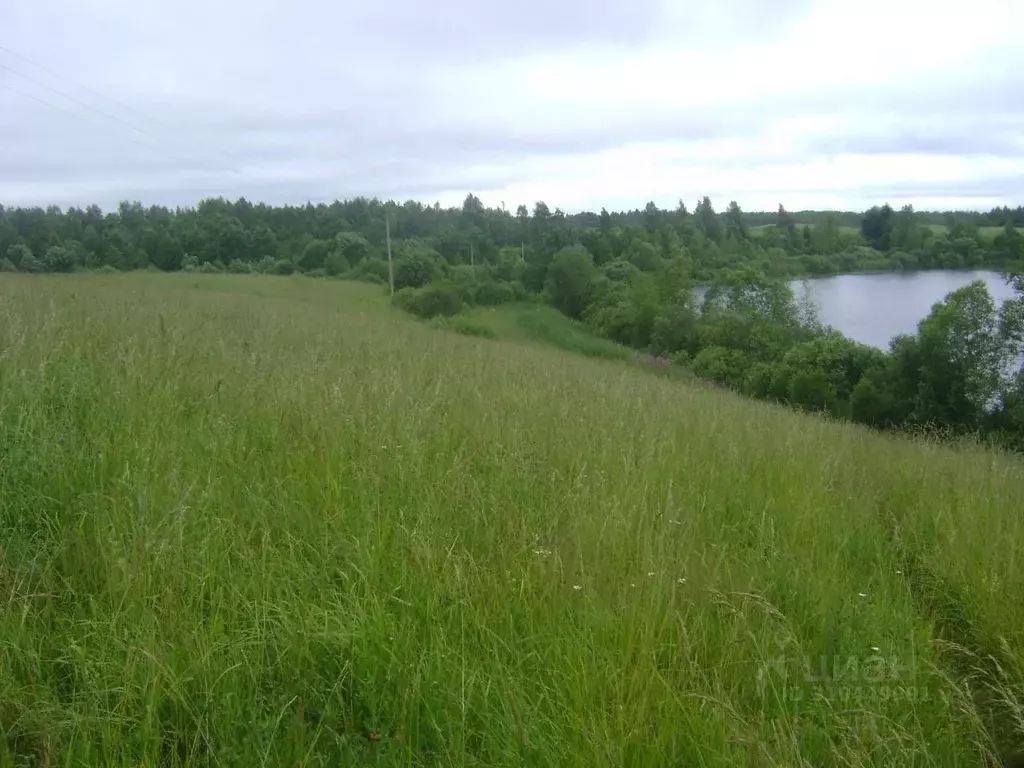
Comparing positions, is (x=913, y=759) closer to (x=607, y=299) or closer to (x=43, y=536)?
(x=43, y=536)

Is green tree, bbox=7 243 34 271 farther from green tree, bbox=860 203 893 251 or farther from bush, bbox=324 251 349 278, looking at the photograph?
green tree, bbox=860 203 893 251

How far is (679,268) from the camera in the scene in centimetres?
6116

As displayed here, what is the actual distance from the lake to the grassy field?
4096 cm

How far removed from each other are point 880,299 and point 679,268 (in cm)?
1628

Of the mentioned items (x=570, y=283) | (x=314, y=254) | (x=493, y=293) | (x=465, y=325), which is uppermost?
(x=314, y=254)

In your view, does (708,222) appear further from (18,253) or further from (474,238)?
(18,253)

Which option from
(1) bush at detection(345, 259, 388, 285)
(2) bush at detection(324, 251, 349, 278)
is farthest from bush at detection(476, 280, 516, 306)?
(2) bush at detection(324, 251, 349, 278)

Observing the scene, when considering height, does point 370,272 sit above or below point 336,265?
below

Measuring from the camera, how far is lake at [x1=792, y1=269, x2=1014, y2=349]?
45541 millimetres

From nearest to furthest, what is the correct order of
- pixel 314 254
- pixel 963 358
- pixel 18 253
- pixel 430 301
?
1. pixel 963 358
2. pixel 18 253
3. pixel 430 301
4. pixel 314 254

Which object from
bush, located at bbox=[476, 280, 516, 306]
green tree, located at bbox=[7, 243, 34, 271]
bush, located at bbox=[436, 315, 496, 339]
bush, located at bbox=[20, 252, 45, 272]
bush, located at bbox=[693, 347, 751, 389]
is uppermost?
green tree, located at bbox=[7, 243, 34, 271]

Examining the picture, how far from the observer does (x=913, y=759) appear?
203cm

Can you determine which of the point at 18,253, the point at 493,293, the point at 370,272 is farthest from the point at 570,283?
the point at 18,253

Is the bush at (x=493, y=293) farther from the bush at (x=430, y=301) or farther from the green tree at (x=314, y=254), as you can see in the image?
the green tree at (x=314, y=254)
